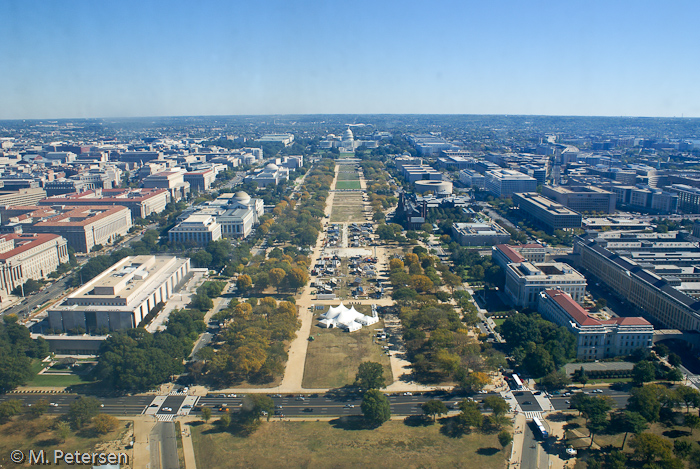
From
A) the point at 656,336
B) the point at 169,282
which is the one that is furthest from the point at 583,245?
the point at 169,282

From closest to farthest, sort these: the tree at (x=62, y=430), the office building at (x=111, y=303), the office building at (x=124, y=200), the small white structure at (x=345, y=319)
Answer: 1. the tree at (x=62, y=430)
2. the office building at (x=111, y=303)
3. the small white structure at (x=345, y=319)
4. the office building at (x=124, y=200)

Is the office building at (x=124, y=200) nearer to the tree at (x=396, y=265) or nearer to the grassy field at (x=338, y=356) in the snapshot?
the tree at (x=396, y=265)

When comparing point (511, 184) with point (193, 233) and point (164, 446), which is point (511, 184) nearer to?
point (193, 233)

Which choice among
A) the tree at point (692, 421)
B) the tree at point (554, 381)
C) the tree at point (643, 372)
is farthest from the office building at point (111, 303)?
the tree at point (692, 421)

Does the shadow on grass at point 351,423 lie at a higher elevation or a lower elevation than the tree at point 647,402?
lower

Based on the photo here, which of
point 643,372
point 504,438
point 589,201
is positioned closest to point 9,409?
point 504,438

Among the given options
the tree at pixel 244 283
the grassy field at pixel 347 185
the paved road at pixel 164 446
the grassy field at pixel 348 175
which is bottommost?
the paved road at pixel 164 446
